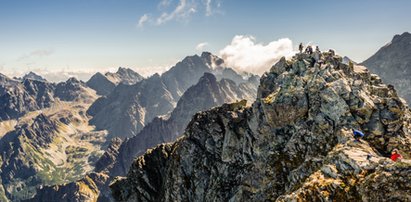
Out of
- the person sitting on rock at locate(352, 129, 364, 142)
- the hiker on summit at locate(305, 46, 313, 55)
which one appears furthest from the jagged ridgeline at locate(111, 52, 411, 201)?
the hiker on summit at locate(305, 46, 313, 55)

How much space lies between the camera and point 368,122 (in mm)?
46625

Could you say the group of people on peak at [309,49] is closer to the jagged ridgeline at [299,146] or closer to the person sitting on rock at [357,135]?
the jagged ridgeline at [299,146]

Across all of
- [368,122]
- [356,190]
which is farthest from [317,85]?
[356,190]

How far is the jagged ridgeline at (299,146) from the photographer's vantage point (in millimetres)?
35031

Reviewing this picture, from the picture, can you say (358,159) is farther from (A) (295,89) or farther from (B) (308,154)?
(A) (295,89)

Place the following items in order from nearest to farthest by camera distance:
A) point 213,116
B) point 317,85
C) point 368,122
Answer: point 368,122 < point 317,85 < point 213,116

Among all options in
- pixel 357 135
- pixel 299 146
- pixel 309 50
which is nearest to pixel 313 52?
pixel 309 50

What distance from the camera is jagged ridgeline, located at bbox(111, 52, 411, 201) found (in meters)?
35.0

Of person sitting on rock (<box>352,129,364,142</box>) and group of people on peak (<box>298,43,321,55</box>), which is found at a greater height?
group of people on peak (<box>298,43,321,55</box>)

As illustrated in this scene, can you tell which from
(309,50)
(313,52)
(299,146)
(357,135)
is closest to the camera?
(357,135)

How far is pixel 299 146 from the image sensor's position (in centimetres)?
5112

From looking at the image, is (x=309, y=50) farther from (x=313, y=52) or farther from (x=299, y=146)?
(x=299, y=146)

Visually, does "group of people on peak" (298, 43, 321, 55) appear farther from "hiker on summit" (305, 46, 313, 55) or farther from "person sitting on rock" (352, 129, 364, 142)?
"person sitting on rock" (352, 129, 364, 142)

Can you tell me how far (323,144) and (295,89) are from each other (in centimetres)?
1328
